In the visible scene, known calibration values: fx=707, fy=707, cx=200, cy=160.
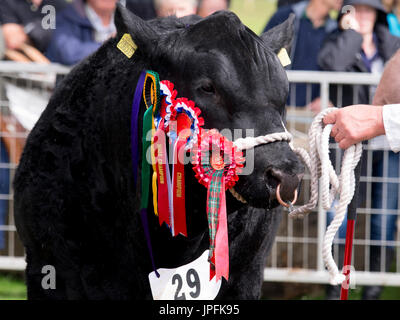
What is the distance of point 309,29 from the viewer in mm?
5875

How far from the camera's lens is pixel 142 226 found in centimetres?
315

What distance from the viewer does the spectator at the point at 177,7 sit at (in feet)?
16.5

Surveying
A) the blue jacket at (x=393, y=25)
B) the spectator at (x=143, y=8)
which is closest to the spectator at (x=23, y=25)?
the spectator at (x=143, y=8)

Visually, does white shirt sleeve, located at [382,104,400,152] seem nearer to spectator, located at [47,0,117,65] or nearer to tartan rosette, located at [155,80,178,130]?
tartan rosette, located at [155,80,178,130]

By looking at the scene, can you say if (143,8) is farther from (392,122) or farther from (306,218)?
(392,122)

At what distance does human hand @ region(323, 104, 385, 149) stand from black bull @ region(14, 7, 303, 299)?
0.25 meters

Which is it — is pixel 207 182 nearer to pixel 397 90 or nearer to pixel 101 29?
pixel 397 90

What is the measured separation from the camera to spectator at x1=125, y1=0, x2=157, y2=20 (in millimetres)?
6164

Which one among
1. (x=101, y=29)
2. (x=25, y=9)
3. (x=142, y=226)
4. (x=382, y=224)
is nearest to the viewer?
(x=142, y=226)

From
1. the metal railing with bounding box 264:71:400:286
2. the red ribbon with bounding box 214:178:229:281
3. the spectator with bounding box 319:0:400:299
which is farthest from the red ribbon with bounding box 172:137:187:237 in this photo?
the spectator with bounding box 319:0:400:299

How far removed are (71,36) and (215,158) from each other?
307 centimetres

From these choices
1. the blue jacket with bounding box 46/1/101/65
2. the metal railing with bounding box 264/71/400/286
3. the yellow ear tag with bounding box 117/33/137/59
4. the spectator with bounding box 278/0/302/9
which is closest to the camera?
the yellow ear tag with bounding box 117/33/137/59
